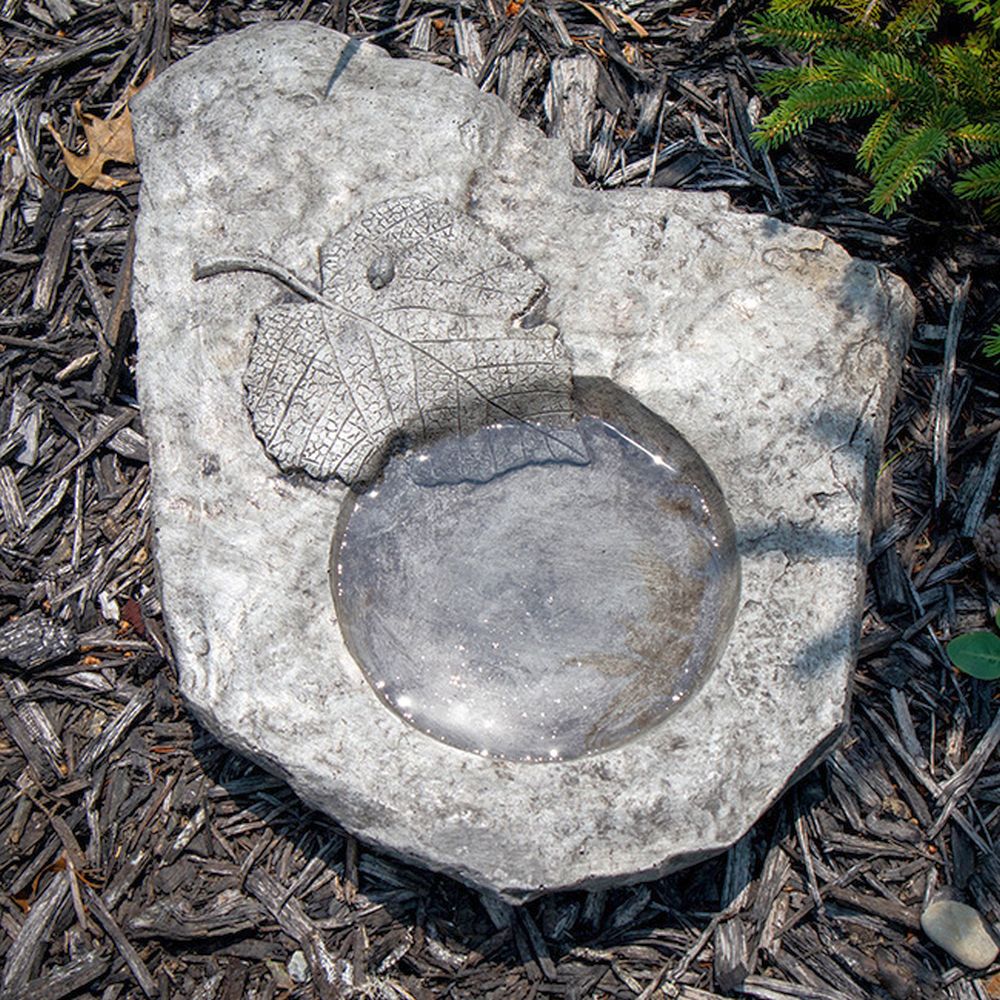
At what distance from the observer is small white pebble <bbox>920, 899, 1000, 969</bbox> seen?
2947 mm

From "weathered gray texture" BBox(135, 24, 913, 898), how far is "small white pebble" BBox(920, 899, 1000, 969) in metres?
0.65

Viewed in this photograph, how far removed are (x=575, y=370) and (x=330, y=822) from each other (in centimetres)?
146

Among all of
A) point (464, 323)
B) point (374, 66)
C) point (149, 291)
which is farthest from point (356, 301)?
point (374, 66)

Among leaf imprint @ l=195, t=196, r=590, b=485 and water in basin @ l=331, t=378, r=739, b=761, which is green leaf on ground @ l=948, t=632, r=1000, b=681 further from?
leaf imprint @ l=195, t=196, r=590, b=485

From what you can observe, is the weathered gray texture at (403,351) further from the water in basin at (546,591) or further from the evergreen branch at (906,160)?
the evergreen branch at (906,160)

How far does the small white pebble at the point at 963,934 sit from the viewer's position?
9.67ft

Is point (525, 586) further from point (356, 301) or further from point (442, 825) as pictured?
point (356, 301)

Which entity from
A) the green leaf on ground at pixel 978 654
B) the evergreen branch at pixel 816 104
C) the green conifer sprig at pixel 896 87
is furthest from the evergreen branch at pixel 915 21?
the green leaf on ground at pixel 978 654

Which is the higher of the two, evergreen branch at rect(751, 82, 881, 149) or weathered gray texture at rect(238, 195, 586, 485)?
evergreen branch at rect(751, 82, 881, 149)

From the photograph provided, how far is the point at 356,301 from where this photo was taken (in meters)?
3.13

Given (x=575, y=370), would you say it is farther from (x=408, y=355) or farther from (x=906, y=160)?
(x=906, y=160)

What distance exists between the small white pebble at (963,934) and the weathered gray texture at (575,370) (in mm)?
654

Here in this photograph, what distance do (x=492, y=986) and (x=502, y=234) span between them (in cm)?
210

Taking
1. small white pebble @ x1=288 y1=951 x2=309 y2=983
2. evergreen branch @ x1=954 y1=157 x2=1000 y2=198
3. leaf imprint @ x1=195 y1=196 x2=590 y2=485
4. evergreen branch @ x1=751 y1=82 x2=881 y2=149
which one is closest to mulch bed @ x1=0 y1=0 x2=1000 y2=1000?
small white pebble @ x1=288 y1=951 x2=309 y2=983
